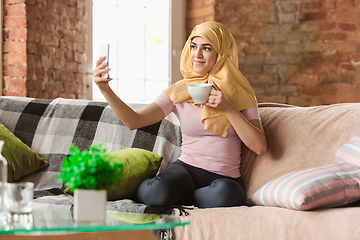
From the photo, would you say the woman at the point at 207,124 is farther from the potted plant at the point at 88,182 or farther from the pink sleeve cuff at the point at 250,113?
the potted plant at the point at 88,182

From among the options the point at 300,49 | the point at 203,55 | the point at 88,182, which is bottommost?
the point at 88,182

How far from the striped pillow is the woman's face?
0.60 meters

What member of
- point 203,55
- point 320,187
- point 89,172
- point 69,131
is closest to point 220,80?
point 203,55

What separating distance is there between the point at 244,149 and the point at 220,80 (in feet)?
1.15

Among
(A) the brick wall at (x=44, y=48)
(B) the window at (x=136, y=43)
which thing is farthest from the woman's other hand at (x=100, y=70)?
(B) the window at (x=136, y=43)

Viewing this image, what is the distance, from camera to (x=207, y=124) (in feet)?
5.39

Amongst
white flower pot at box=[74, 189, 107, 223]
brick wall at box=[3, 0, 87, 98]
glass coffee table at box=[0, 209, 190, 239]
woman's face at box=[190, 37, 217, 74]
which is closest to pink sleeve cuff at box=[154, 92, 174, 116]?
woman's face at box=[190, 37, 217, 74]

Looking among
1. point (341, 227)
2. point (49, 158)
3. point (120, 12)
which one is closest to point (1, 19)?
point (120, 12)

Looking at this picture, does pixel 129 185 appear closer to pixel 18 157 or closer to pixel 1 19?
pixel 18 157

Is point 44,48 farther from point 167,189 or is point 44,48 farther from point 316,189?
point 316,189

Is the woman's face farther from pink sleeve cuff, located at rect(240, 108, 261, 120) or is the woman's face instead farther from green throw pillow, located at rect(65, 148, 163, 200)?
green throw pillow, located at rect(65, 148, 163, 200)

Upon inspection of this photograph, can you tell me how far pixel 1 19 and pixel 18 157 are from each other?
1320 millimetres

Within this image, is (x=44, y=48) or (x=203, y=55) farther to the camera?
(x=44, y=48)

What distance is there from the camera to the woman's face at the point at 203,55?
1742 millimetres
